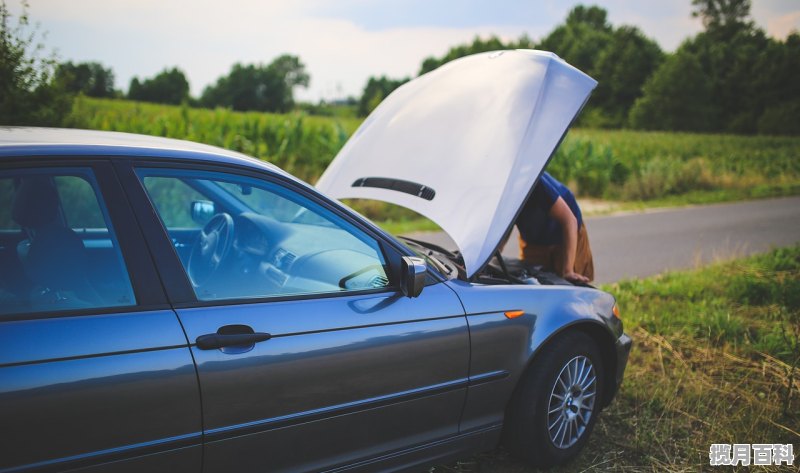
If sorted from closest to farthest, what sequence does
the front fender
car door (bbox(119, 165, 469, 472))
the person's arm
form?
car door (bbox(119, 165, 469, 472))
the front fender
the person's arm

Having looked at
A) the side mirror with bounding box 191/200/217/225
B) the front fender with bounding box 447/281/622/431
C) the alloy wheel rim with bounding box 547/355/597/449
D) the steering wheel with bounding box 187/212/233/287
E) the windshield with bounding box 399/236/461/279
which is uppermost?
the side mirror with bounding box 191/200/217/225

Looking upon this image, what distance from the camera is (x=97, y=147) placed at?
85.6 inches

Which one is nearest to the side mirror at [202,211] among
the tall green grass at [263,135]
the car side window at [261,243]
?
the car side window at [261,243]

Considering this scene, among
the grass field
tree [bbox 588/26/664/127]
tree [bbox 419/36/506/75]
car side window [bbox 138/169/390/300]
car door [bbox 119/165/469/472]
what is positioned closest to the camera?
car door [bbox 119/165/469/472]

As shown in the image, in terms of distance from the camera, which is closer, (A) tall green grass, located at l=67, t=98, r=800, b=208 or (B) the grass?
(B) the grass

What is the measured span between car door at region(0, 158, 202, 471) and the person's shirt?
114 inches

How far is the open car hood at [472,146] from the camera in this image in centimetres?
325

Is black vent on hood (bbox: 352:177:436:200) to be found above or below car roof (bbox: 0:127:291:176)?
below

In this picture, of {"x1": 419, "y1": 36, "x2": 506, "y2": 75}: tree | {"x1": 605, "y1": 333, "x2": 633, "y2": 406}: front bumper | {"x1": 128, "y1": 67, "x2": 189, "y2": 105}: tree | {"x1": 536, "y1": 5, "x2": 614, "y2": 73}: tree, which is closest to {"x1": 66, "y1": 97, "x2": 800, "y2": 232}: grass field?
{"x1": 605, "y1": 333, "x2": 633, "y2": 406}: front bumper

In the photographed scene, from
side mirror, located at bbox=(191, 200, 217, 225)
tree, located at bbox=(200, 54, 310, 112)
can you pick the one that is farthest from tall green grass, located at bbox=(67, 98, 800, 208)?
tree, located at bbox=(200, 54, 310, 112)

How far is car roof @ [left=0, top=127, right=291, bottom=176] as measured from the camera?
6.72 feet

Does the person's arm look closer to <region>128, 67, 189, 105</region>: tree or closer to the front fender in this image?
the front fender

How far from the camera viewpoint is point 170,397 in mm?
2006

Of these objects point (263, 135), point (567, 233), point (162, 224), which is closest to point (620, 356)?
point (567, 233)
